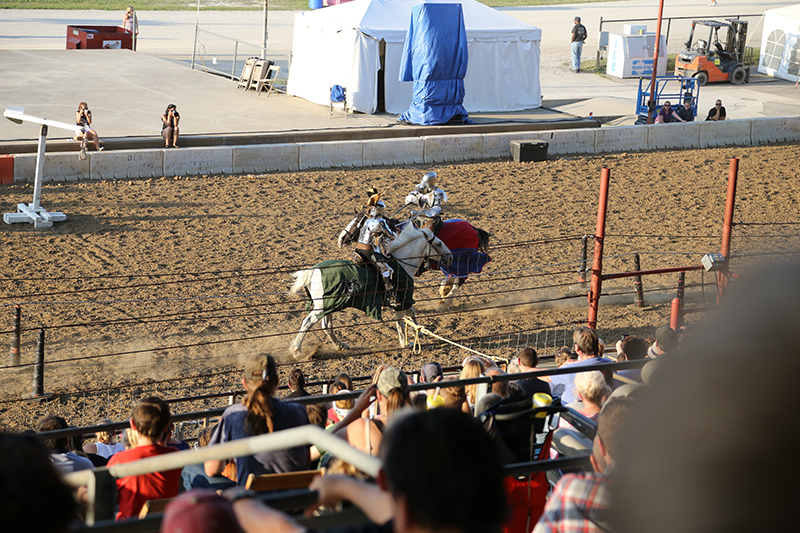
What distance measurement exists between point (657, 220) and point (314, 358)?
804 cm

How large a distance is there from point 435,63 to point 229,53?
1360 centimetres

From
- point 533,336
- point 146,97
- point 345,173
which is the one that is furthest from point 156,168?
point 533,336

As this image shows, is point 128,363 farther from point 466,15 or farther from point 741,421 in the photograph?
point 466,15

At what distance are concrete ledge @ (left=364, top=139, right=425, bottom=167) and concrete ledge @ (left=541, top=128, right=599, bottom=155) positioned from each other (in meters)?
3.30

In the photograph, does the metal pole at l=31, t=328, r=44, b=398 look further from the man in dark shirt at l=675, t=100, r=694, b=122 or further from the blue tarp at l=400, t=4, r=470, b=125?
the man in dark shirt at l=675, t=100, r=694, b=122

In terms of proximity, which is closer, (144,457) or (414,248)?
(144,457)

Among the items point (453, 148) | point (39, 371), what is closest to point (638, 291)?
→ point (39, 371)

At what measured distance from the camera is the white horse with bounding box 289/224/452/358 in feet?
32.8

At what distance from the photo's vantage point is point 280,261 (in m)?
12.8

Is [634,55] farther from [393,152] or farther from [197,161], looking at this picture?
[197,161]

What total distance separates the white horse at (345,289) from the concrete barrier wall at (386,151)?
766cm

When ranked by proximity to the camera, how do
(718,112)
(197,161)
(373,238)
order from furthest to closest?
(718,112) → (197,161) → (373,238)

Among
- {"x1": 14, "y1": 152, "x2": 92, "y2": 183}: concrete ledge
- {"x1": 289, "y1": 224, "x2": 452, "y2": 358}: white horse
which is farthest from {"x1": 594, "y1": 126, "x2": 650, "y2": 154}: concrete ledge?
{"x1": 14, "y1": 152, "x2": 92, "y2": 183}: concrete ledge

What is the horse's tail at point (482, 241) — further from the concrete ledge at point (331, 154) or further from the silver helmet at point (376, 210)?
Answer: the concrete ledge at point (331, 154)
